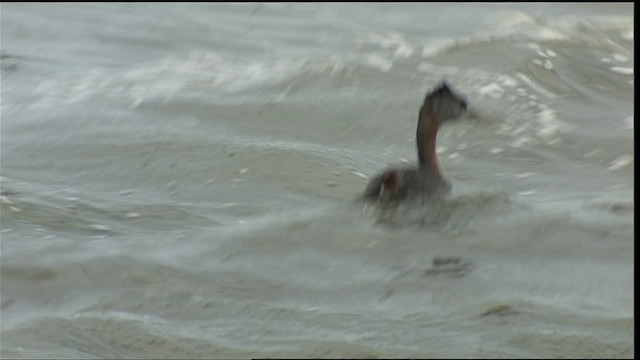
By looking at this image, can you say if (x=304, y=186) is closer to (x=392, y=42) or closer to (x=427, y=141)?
(x=427, y=141)

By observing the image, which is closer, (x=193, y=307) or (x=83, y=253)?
(x=193, y=307)

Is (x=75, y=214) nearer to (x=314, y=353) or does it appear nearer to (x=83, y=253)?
(x=83, y=253)

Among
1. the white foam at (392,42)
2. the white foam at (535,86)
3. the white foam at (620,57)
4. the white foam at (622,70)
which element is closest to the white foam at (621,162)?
the white foam at (535,86)

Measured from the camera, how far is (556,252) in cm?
492

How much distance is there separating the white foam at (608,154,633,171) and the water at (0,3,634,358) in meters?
0.02

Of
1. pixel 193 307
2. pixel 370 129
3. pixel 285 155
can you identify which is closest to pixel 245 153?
pixel 285 155

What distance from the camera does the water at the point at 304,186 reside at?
434 centimetres

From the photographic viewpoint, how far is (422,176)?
5523 millimetres

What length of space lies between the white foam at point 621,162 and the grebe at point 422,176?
72 cm

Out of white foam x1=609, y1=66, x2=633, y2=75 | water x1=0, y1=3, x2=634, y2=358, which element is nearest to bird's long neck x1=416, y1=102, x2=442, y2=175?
water x1=0, y1=3, x2=634, y2=358

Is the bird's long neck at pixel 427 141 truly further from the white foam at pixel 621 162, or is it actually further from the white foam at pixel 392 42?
the white foam at pixel 392 42

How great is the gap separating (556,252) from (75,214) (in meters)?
1.59

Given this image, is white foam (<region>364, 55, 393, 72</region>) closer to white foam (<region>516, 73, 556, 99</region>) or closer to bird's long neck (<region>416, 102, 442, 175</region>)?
white foam (<region>516, 73, 556, 99</region>)

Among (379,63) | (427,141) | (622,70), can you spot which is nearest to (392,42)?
(379,63)
